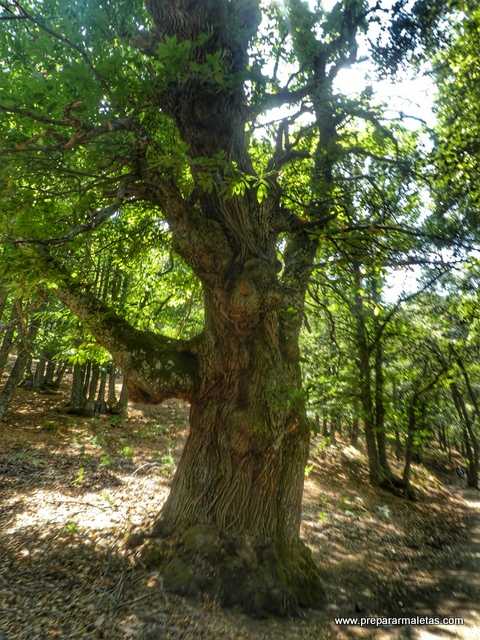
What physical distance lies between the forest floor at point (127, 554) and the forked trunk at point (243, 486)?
12.7 inches

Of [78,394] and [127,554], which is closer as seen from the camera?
[127,554]

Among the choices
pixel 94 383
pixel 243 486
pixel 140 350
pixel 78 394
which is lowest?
pixel 243 486

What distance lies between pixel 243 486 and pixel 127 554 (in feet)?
5.92

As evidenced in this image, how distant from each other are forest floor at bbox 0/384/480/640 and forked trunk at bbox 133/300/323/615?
0.32 metres

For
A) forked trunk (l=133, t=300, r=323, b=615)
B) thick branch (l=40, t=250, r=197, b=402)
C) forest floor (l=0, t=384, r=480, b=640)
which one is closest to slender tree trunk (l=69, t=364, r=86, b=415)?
forest floor (l=0, t=384, r=480, b=640)

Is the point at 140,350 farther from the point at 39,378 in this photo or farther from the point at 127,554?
the point at 39,378

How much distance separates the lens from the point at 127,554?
5.43m

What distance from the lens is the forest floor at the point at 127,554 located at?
4.44 m

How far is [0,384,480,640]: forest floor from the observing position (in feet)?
14.6

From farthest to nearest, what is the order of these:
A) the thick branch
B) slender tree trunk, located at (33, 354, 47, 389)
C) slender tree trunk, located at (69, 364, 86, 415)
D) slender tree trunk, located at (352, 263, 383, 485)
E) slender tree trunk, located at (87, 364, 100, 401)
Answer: slender tree trunk, located at (33, 354, 47, 389), slender tree trunk, located at (87, 364, 100, 401), slender tree trunk, located at (69, 364, 86, 415), slender tree trunk, located at (352, 263, 383, 485), the thick branch

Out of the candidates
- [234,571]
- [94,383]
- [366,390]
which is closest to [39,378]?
[94,383]

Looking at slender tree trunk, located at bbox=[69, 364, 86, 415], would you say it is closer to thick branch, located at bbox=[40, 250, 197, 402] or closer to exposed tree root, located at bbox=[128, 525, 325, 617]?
thick branch, located at bbox=[40, 250, 197, 402]

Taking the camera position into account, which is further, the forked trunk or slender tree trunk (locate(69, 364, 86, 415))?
slender tree trunk (locate(69, 364, 86, 415))

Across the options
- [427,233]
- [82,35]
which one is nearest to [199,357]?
[427,233]
